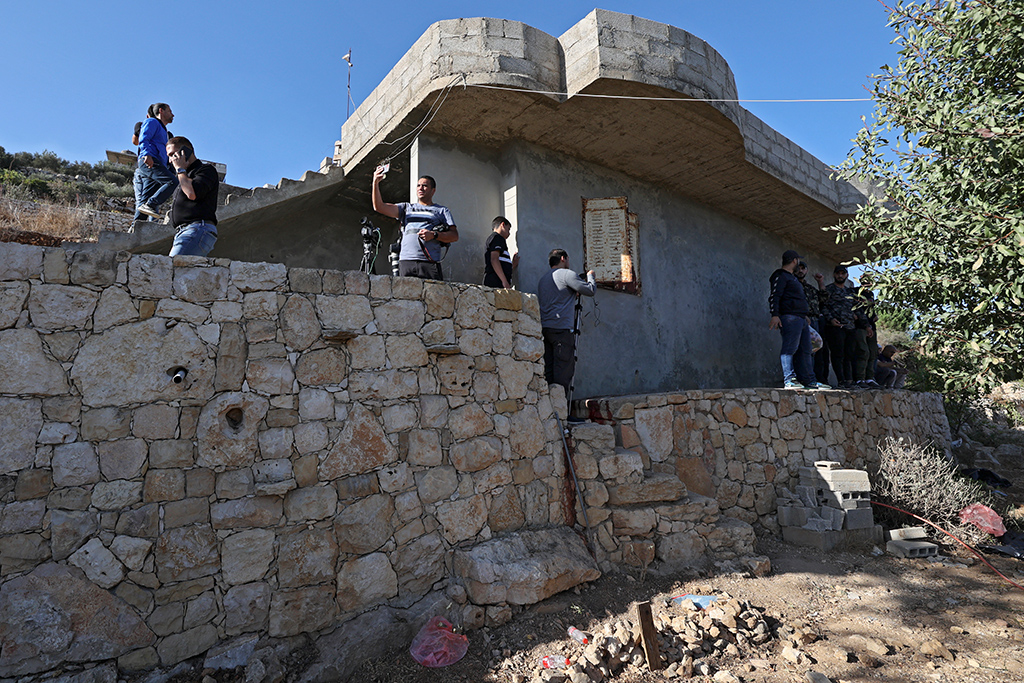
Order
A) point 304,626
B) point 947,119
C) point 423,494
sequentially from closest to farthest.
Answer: point 304,626 → point 423,494 → point 947,119

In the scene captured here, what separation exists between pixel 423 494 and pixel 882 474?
632 centimetres

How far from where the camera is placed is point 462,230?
6539 mm

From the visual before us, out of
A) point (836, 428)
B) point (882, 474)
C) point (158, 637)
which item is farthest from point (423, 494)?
point (882, 474)

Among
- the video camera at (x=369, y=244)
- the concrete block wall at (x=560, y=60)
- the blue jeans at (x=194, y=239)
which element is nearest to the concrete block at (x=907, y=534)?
the concrete block wall at (x=560, y=60)

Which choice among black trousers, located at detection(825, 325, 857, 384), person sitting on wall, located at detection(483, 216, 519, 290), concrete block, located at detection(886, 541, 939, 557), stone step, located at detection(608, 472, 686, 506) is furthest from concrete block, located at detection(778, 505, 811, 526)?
person sitting on wall, located at detection(483, 216, 519, 290)

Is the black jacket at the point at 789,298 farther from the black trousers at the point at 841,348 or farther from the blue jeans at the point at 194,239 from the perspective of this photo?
the blue jeans at the point at 194,239

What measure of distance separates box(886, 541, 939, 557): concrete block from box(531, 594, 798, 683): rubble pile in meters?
2.48

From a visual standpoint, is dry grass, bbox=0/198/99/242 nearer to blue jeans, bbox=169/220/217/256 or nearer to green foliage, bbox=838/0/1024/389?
blue jeans, bbox=169/220/217/256

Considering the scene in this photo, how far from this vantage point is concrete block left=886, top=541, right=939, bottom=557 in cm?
600

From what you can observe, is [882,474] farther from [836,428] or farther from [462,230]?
[462,230]

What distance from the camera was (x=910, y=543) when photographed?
6043mm

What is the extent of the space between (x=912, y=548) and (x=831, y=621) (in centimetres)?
217

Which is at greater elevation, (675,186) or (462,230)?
(675,186)

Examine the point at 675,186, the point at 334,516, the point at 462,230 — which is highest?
the point at 675,186
